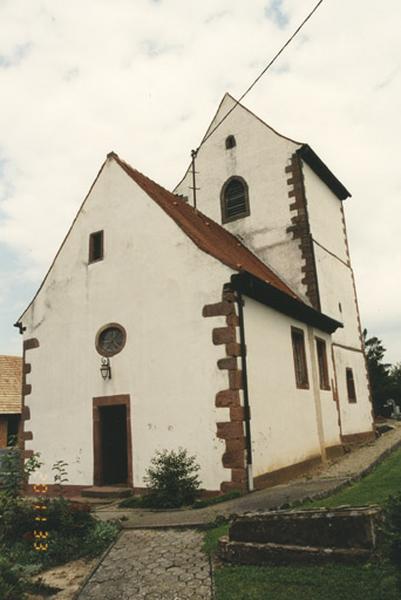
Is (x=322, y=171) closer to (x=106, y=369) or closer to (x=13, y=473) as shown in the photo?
(x=106, y=369)

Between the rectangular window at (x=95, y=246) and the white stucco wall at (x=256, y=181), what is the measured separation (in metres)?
6.51

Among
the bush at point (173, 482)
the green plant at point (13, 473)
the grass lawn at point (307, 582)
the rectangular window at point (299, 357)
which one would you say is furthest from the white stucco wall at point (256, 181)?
the grass lawn at point (307, 582)

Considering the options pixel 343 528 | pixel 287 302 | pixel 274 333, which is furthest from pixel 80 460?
pixel 343 528

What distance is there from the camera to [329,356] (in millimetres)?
16875

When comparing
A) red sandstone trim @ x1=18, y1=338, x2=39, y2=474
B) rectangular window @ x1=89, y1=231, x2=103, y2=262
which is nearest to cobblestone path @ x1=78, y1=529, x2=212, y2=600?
red sandstone trim @ x1=18, y1=338, x2=39, y2=474

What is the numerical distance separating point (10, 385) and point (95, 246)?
1578cm

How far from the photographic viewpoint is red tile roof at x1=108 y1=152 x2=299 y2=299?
12.3m

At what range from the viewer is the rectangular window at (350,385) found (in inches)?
766

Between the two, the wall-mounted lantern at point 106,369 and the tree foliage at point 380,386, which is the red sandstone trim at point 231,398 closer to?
the wall-mounted lantern at point 106,369

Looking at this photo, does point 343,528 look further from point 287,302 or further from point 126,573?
point 287,302

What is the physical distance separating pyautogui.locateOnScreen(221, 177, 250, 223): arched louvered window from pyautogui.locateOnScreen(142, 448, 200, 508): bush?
423 inches

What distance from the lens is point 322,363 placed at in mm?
16312

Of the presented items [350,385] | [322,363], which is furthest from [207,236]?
[350,385]

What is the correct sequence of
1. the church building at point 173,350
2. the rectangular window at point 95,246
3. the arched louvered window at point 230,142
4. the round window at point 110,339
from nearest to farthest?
the church building at point 173,350 → the round window at point 110,339 → the rectangular window at point 95,246 → the arched louvered window at point 230,142
